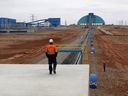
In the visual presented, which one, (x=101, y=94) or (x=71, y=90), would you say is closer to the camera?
(x=71, y=90)

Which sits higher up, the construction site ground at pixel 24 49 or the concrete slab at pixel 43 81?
the concrete slab at pixel 43 81

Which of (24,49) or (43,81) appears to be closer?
(43,81)

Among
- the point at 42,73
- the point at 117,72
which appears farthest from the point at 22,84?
the point at 117,72

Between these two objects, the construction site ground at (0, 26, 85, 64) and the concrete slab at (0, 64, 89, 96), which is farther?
the construction site ground at (0, 26, 85, 64)

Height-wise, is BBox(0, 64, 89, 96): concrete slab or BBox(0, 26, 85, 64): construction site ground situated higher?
BBox(0, 64, 89, 96): concrete slab

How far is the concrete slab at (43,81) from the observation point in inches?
360

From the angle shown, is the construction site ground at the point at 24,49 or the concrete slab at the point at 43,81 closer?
the concrete slab at the point at 43,81

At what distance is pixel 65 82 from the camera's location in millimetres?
10594

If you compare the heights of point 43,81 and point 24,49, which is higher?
point 43,81

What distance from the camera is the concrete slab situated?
9141 mm

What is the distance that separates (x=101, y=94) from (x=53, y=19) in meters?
144

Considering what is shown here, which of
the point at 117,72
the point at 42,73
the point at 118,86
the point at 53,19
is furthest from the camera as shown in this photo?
the point at 53,19

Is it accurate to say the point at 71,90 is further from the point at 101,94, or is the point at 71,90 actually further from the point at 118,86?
the point at 118,86

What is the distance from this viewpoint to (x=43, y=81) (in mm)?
10844
